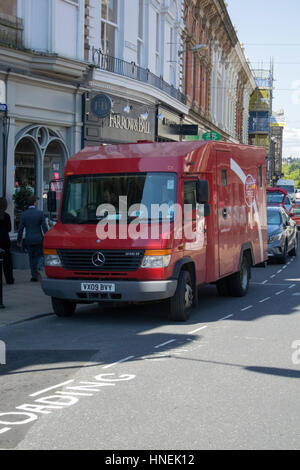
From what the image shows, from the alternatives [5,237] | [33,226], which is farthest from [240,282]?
[5,237]

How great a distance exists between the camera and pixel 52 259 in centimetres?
1039

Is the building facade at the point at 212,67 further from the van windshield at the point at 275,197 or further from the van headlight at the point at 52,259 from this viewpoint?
the van headlight at the point at 52,259

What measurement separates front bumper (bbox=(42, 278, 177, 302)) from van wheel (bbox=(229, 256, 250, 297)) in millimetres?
3498

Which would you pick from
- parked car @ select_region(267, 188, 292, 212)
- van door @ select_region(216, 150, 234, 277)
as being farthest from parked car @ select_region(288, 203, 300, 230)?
van door @ select_region(216, 150, 234, 277)

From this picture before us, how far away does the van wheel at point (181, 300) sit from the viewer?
10203 millimetres

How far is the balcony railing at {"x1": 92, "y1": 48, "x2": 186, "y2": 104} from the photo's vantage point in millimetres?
21125

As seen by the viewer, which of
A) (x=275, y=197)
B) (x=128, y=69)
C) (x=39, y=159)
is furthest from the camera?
(x=275, y=197)

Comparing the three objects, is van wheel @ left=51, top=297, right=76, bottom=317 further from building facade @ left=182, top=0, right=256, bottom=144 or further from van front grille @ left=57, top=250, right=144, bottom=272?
building facade @ left=182, top=0, right=256, bottom=144

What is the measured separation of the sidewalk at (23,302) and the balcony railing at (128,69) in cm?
801

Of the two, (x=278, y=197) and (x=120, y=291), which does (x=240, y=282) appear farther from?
(x=278, y=197)

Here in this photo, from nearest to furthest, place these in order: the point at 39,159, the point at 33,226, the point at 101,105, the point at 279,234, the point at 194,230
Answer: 1. the point at 194,230
2. the point at 33,226
3. the point at 39,159
4. the point at 101,105
5. the point at 279,234

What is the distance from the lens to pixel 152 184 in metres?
10.5

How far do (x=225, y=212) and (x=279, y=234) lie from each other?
28.2ft

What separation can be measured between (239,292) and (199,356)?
5.61m
